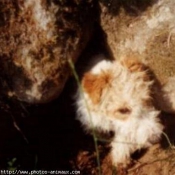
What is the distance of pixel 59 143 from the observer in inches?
101

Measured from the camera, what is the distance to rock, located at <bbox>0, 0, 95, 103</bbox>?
216cm

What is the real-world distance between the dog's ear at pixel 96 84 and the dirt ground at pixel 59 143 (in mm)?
153

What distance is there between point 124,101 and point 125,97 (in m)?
0.02

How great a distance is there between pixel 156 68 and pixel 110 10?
0.39 metres

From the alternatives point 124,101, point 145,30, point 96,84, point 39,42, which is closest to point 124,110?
point 124,101

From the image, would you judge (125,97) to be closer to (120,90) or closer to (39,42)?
(120,90)

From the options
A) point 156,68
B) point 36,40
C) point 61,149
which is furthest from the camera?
point 61,149

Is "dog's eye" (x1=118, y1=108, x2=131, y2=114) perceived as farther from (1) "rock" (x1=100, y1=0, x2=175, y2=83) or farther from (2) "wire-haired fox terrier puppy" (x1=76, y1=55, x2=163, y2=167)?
(1) "rock" (x1=100, y1=0, x2=175, y2=83)

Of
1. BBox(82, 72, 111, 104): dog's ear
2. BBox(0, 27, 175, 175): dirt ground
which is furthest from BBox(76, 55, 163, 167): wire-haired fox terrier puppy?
BBox(0, 27, 175, 175): dirt ground

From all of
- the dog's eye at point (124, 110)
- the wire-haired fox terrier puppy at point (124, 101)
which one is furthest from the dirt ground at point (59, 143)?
the dog's eye at point (124, 110)

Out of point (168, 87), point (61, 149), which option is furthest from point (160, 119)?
point (61, 149)

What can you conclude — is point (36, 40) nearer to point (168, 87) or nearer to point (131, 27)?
point (131, 27)

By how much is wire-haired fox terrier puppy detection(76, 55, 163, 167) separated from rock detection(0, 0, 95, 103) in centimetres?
17

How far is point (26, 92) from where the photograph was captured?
2273mm
